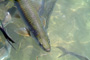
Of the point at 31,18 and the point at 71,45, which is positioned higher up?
the point at 31,18

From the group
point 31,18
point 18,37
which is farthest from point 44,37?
point 18,37

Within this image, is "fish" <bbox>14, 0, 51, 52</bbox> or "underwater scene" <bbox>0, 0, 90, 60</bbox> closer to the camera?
"fish" <bbox>14, 0, 51, 52</bbox>

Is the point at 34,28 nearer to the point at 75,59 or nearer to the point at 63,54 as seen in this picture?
the point at 63,54

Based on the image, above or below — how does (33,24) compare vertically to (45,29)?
above

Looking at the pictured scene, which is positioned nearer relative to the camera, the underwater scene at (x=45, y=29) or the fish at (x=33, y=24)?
the fish at (x=33, y=24)

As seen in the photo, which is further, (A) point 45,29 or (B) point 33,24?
(A) point 45,29
